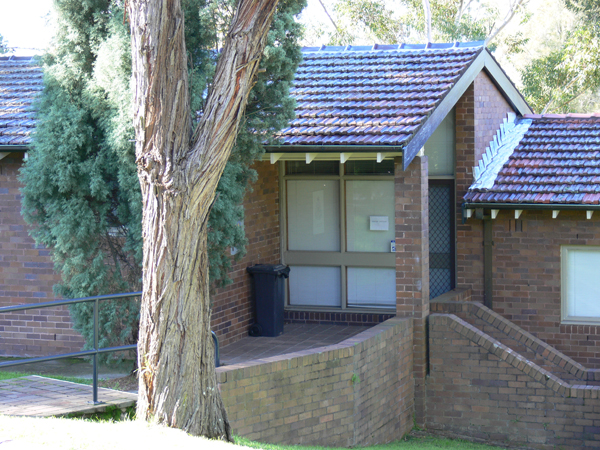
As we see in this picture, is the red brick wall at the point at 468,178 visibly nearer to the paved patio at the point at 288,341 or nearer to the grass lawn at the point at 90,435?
the paved patio at the point at 288,341

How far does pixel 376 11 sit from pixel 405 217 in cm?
1935

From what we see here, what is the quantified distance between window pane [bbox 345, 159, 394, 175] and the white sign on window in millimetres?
714

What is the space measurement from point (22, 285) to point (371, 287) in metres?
5.28

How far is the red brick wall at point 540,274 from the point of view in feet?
37.5

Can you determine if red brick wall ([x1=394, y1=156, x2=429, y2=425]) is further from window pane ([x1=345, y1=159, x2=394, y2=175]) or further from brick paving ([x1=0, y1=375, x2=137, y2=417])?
brick paving ([x1=0, y1=375, x2=137, y2=417])

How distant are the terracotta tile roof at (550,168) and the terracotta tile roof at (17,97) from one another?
6.57 meters

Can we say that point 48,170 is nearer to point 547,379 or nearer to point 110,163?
point 110,163

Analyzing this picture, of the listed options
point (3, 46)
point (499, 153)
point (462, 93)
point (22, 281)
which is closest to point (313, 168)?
point (462, 93)

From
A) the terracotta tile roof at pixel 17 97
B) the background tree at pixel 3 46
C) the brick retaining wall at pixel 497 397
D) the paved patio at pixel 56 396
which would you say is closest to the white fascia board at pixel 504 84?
the brick retaining wall at pixel 497 397

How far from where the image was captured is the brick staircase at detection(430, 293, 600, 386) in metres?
10.7

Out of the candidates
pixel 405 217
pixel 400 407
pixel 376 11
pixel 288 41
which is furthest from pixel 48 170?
pixel 376 11

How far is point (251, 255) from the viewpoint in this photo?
1152 centimetres

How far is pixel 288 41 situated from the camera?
8.55 metres

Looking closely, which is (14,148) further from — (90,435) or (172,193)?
(90,435)
